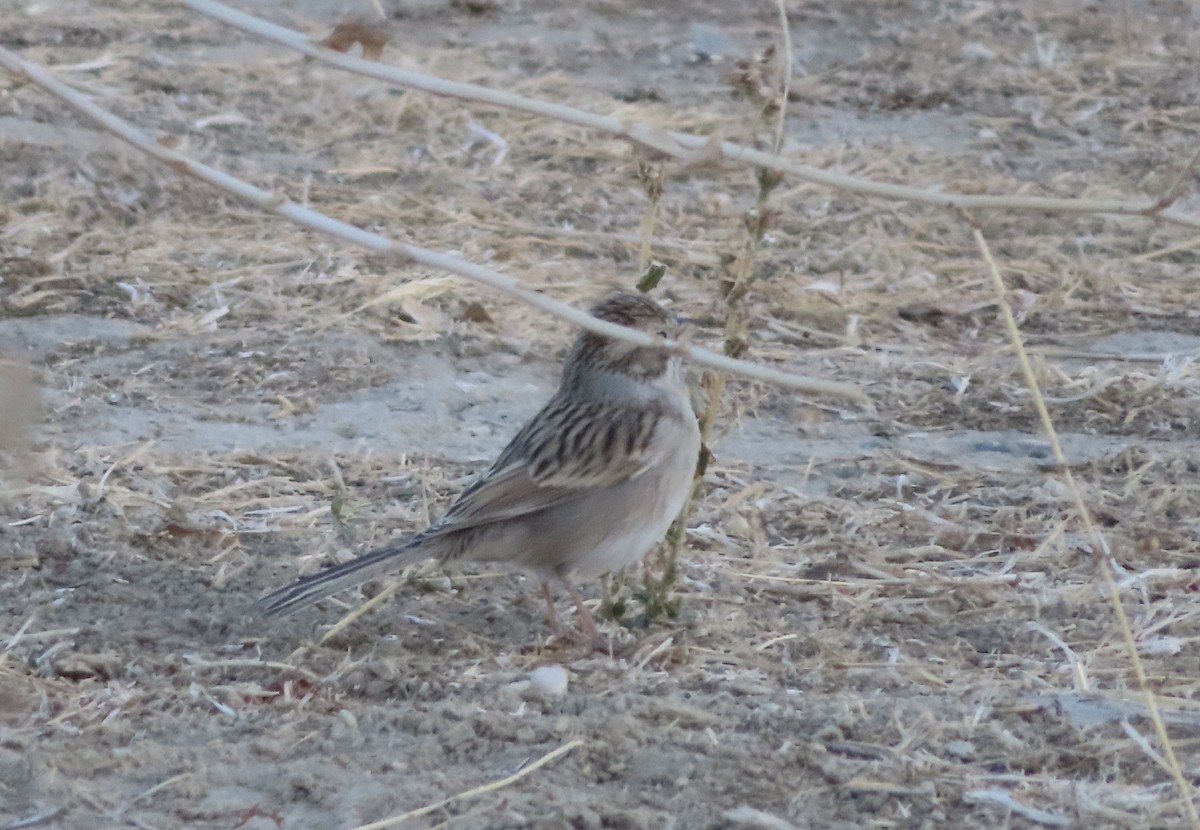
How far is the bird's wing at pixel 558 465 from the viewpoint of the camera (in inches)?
185

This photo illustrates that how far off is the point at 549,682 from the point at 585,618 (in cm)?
53

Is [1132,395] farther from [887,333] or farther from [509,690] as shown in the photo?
[509,690]

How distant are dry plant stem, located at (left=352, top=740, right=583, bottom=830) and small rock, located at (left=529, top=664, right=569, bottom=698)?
1.21 ft

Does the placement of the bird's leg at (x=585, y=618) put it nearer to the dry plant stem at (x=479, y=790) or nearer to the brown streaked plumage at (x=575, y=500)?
the brown streaked plumage at (x=575, y=500)

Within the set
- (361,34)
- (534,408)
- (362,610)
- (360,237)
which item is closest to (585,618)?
(362,610)

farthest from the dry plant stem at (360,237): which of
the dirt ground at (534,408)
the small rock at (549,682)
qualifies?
the small rock at (549,682)

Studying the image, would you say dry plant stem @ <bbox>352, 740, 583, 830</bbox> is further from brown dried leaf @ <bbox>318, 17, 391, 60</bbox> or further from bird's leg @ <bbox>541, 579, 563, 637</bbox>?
brown dried leaf @ <bbox>318, 17, 391, 60</bbox>

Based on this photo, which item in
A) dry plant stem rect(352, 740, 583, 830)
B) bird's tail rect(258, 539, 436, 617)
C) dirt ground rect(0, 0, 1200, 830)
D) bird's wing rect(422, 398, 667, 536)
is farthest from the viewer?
bird's wing rect(422, 398, 667, 536)

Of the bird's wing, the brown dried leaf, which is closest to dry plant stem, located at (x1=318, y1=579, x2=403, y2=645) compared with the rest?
the bird's wing

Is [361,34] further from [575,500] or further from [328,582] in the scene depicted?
[575,500]

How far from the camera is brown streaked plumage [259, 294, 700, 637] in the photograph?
4.62m

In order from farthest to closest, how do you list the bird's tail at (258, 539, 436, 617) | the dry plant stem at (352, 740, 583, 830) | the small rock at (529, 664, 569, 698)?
the bird's tail at (258, 539, 436, 617) → the small rock at (529, 664, 569, 698) → the dry plant stem at (352, 740, 583, 830)

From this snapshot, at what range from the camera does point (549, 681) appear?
4051 mm

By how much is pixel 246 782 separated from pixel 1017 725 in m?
1.63
